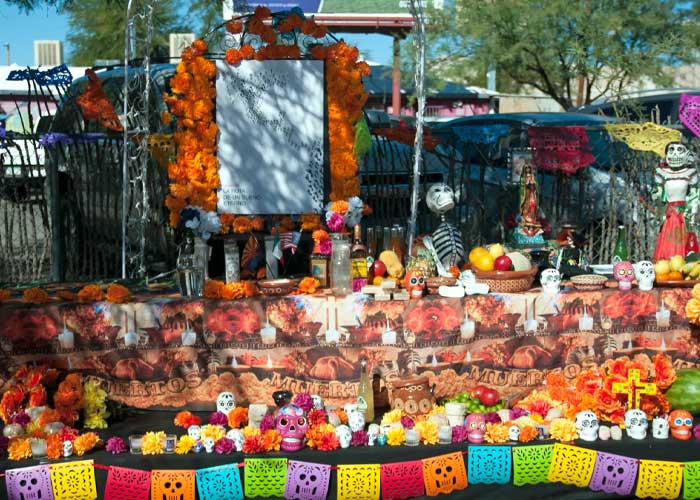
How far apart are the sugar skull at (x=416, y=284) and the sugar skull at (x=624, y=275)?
42.3 inches

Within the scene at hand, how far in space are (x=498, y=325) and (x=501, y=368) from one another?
24 centimetres

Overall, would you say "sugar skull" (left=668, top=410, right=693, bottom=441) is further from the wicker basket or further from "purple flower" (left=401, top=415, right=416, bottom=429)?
"purple flower" (left=401, top=415, right=416, bottom=429)

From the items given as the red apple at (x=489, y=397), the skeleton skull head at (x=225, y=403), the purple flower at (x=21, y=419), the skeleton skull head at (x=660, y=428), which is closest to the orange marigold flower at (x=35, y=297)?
the purple flower at (x=21, y=419)

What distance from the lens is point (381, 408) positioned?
429cm

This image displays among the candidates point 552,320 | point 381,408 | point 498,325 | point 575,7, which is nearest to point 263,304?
point 381,408

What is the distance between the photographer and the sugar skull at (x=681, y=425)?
13.1ft

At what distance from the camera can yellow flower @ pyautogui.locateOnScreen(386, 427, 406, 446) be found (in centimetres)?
384

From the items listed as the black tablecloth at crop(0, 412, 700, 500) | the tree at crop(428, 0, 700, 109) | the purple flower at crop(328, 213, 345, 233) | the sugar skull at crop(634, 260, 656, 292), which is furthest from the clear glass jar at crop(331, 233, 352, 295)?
the tree at crop(428, 0, 700, 109)

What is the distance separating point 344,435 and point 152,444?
862 millimetres

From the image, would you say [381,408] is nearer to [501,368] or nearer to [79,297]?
[501,368]

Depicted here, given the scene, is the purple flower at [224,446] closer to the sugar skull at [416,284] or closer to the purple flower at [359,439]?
the purple flower at [359,439]

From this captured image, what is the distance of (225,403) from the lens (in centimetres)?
406

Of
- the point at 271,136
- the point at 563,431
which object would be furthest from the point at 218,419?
the point at 271,136

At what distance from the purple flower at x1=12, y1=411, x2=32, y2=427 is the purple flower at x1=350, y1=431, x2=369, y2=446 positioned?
1.52 m
